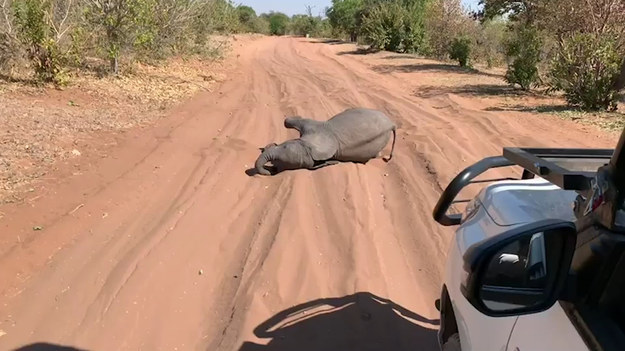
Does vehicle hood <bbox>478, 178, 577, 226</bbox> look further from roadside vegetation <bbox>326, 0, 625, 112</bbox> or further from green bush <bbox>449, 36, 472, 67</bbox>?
green bush <bbox>449, 36, 472, 67</bbox>

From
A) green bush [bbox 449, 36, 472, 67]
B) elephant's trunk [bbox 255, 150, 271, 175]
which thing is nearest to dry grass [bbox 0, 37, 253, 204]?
elephant's trunk [bbox 255, 150, 271, 175]

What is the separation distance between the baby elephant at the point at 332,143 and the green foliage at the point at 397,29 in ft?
77.9

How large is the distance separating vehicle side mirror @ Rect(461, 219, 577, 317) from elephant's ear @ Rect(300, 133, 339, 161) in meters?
5.80

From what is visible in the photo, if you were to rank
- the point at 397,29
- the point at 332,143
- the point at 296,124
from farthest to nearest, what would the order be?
the point at 397,29
the point at 296,124
the point at 332,143

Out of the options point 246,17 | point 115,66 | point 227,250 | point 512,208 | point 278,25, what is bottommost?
point 278,25

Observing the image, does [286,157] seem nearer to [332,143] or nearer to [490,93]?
[332,143]

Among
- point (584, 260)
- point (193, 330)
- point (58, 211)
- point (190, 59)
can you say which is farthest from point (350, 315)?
point (190, 59)

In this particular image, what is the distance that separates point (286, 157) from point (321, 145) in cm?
57

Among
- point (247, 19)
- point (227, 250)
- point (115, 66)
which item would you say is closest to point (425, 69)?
point (115, 66)

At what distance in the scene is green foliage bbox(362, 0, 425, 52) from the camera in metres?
30.8

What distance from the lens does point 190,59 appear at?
20.3 meters

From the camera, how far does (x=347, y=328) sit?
3.74 metres

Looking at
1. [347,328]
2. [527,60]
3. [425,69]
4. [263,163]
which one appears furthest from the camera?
[425,69]

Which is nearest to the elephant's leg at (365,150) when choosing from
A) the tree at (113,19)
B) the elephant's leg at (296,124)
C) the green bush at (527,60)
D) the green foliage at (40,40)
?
the elephant's leg at (296,124)
